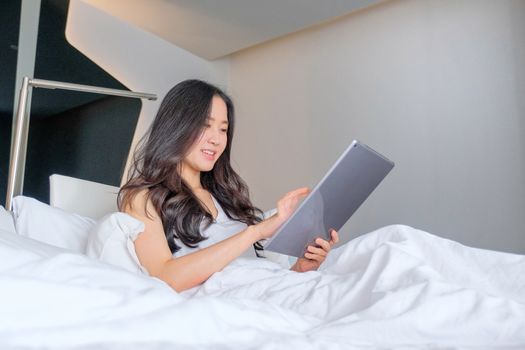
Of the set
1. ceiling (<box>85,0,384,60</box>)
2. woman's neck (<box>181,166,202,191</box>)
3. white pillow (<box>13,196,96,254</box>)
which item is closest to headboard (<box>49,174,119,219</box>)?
white pillow (<box>13,196,96,254</box>)

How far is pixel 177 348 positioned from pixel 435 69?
99.2 inches

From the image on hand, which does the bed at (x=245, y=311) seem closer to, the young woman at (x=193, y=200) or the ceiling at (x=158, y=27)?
the young woman at (x=193, y=200)

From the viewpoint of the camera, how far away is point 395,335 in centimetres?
62

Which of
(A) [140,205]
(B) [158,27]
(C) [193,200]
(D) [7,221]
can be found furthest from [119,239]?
(B) [158,27]

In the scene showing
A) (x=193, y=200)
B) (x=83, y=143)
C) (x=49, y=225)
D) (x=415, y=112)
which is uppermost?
(x=415, y=112)

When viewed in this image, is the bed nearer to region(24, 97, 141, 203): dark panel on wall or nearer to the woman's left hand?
the woman's left hand

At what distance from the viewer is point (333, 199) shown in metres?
1.23

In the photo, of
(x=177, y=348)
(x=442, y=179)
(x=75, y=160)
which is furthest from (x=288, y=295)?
(x=75, y=160)

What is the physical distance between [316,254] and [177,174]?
485 millimetres

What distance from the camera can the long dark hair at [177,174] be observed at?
55.8 inches

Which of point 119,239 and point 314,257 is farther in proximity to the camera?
point 314,257

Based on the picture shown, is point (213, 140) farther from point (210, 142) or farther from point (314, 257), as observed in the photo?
point (314, 257)

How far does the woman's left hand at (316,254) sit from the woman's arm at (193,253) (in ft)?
0.50

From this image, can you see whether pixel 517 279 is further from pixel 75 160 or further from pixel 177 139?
pixel 75 160
